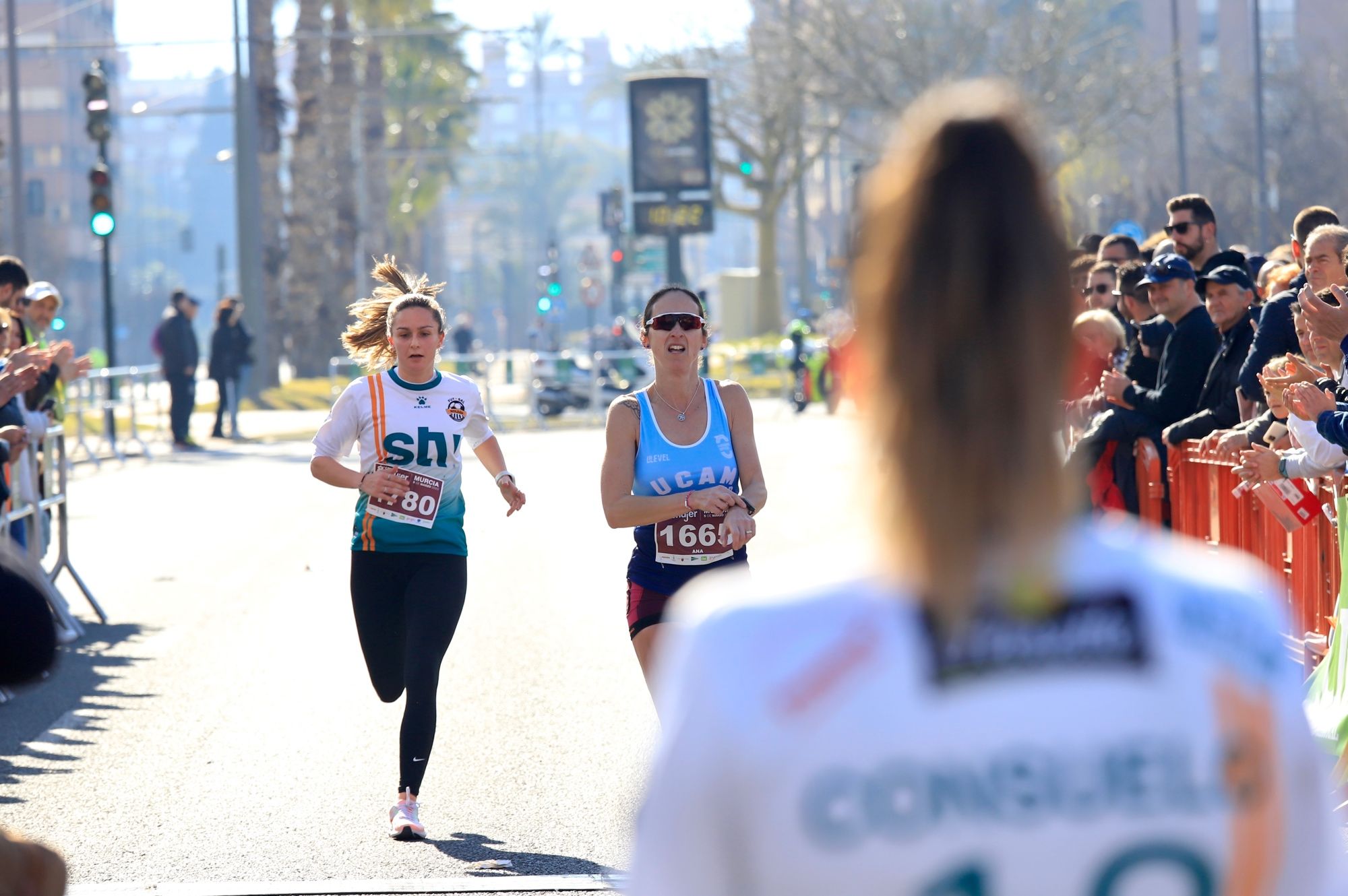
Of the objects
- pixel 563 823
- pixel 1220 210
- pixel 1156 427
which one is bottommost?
pixel 563 823

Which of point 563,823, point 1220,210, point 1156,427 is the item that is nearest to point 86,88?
point 1156,427

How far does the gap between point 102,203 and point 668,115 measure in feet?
26.6

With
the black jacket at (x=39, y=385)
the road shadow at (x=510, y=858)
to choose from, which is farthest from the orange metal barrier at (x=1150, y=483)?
the black jacket at (x=39, y=385)

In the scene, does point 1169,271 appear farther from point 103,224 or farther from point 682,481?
point 103,224

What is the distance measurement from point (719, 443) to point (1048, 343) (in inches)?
166

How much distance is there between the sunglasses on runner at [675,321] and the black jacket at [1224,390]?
151 inches

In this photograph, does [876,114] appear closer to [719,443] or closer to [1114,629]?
[719,443]

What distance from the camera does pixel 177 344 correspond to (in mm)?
26000

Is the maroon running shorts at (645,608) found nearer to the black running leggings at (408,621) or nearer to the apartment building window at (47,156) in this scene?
the black running leggings at (408,621)

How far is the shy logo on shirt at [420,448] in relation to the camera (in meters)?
6.78

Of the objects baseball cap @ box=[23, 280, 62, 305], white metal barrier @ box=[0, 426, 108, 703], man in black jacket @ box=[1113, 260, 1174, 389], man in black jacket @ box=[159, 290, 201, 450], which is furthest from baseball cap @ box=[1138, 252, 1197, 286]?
man in black jacket @ box=[159, 290, 201, 450]

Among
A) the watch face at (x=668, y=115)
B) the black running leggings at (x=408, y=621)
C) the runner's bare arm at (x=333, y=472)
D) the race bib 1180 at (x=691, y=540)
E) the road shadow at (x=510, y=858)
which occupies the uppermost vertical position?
the watch face at (x=668, y=115)

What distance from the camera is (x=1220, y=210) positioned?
5256 cm

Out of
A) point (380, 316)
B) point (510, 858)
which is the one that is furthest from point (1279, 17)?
point (510, 858)
